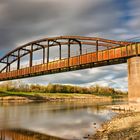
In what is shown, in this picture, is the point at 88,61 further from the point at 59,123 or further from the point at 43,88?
the point at 43,88

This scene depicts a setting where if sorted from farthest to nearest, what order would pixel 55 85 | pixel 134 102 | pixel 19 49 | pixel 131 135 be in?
1. pixel 55 85
2. pixel 19 49
3. pixel 134 102
4. pixel 131 135

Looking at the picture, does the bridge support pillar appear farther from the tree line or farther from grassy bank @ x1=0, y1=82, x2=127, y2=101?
the tree line

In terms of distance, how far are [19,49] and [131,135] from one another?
2525 inches

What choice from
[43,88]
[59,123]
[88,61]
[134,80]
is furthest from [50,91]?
[59,123]

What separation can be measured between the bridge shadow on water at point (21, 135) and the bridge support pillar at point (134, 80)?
19513 mm

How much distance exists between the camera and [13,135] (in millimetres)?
21188

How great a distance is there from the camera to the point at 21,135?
69.8 ft

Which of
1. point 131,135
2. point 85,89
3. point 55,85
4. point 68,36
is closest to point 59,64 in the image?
point 68,36

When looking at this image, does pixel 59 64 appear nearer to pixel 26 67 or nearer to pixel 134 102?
pixel 26 67

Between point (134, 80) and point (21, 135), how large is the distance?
70.9 ft

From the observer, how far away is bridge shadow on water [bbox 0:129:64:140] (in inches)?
778

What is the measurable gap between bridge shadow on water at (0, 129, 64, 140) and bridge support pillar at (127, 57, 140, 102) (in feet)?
64.0

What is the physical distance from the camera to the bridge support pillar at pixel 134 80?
36.8 meters

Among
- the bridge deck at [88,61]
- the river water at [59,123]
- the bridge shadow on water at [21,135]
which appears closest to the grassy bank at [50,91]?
the bridge deck at [88,61]
